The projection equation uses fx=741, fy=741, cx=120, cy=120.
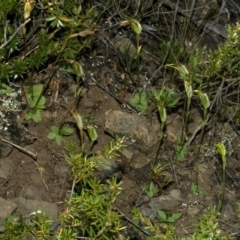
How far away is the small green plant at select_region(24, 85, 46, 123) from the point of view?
3.92 m

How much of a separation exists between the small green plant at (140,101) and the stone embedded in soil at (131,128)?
0.25 feet

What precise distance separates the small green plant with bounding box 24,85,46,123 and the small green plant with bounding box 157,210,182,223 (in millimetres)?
806

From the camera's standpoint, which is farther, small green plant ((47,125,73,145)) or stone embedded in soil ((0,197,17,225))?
small green plant ((47,125,73,145))

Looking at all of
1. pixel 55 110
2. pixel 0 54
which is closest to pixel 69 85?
pixel 55 110

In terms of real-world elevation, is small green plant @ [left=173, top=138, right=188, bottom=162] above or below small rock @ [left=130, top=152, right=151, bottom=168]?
above

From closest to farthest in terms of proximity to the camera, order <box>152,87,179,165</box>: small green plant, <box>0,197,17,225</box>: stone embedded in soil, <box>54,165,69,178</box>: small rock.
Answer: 1. <box>0,197,17,225</box>: stone embedded in soil
2. <box>54,165,69,178</box>: small rock
3. <box>152,87,179,165</box>: small green plant

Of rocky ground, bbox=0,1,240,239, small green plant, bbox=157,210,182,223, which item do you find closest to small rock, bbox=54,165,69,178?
rocky ground, bbox=0,1,240,239

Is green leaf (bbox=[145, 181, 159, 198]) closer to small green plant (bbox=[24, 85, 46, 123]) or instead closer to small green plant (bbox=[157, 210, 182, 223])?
small green plant (bbox=[157, 210, 182, 223])

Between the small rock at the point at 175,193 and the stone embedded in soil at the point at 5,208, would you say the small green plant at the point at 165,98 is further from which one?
the stone embedded in soil at the point at 5,208

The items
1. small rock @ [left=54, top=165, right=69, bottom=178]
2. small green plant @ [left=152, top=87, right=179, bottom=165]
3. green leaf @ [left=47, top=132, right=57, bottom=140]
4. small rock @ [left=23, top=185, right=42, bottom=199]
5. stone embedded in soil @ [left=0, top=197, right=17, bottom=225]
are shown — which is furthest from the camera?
small green plant @ [left=152, top=87, right=179, bottom=165]

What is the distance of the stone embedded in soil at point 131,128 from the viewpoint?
4.00m

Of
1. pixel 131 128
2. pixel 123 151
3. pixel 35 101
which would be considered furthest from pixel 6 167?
pixel 131 128

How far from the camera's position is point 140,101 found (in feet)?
13.6

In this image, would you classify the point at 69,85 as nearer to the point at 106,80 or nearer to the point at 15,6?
the point at 106,80
